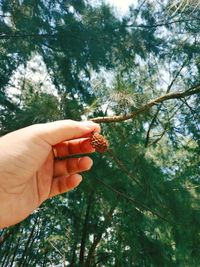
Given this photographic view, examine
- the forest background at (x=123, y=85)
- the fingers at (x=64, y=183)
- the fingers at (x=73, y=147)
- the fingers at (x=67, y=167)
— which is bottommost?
the fingers at (x=64, y=183)

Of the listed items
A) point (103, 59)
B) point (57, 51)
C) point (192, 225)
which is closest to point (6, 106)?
point (57, 51)

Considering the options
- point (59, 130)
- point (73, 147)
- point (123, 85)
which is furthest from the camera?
point (123, 85)

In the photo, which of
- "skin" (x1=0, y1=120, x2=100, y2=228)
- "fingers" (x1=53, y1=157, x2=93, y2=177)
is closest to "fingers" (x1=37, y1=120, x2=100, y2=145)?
"skin" (x1=0, y1=120, x2=100, y2=228)

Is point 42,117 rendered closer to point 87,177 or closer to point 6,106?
point 87,177

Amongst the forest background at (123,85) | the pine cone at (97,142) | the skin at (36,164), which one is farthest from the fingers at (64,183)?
the forest background at (123,85)

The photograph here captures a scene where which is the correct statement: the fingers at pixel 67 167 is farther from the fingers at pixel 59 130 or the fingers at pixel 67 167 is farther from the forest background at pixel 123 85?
the forest background at pixel 123 85

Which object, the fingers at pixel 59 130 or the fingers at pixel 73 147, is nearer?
the fingers at pixel 59 130

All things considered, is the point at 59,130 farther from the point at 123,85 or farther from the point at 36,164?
the point at 123,85

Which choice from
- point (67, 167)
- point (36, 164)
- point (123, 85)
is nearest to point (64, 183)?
point (67, 167)
